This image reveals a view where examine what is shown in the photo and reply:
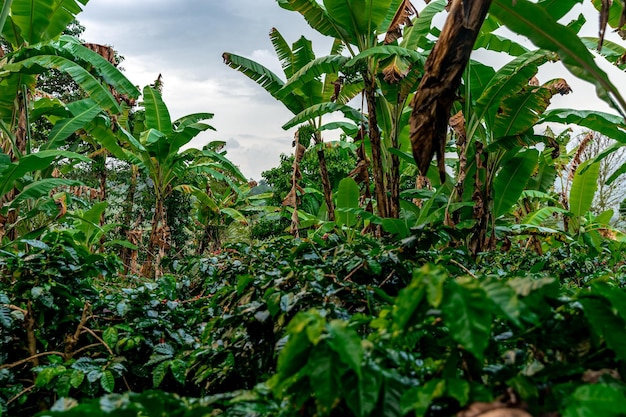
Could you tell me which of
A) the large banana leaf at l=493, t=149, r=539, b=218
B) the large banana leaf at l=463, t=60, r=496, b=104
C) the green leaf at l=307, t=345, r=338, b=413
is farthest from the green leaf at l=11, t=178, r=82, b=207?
the large banana leaf at l=493, t=149, r=539, b=218

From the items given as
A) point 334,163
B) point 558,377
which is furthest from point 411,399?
point 334,163

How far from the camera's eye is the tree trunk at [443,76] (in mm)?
1932

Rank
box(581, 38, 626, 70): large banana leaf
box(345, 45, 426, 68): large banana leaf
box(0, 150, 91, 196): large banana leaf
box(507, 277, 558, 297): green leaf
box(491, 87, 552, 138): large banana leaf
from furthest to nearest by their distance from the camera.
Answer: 1. box(581, 38, 626, 70): large banana leaf
2. box(491, 87, 552, 138): large banana leaf
3. box(345, 45, 426, 68): large banana leaf
4. box(0, 150, 91, 196): large banana leaf
5. box(507, 277, 558, 297): green leaf

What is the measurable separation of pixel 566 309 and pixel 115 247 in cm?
1585

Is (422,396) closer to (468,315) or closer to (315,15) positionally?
(468,315)

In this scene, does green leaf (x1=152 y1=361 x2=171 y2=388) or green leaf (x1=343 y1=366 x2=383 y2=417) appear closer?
green leaf (x1=343 y1=366 x2=383 y2=417)

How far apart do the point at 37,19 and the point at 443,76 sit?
218 inches

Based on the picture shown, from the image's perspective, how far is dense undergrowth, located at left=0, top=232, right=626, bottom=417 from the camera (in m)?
0.76

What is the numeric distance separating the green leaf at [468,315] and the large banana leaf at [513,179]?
5876 millimetres

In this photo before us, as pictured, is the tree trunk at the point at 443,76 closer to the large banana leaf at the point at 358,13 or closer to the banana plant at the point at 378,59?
the banana plant at the point at 378,59

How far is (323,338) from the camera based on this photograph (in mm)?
807

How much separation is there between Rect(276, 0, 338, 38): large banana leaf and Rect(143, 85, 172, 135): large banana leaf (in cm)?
337

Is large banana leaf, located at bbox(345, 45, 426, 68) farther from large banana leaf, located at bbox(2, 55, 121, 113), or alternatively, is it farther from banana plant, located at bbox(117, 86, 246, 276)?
banana plant, located at bbox(117, 86, 246, 276)

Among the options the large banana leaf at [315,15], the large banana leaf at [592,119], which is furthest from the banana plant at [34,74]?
the large banana leaf at [592,119]
